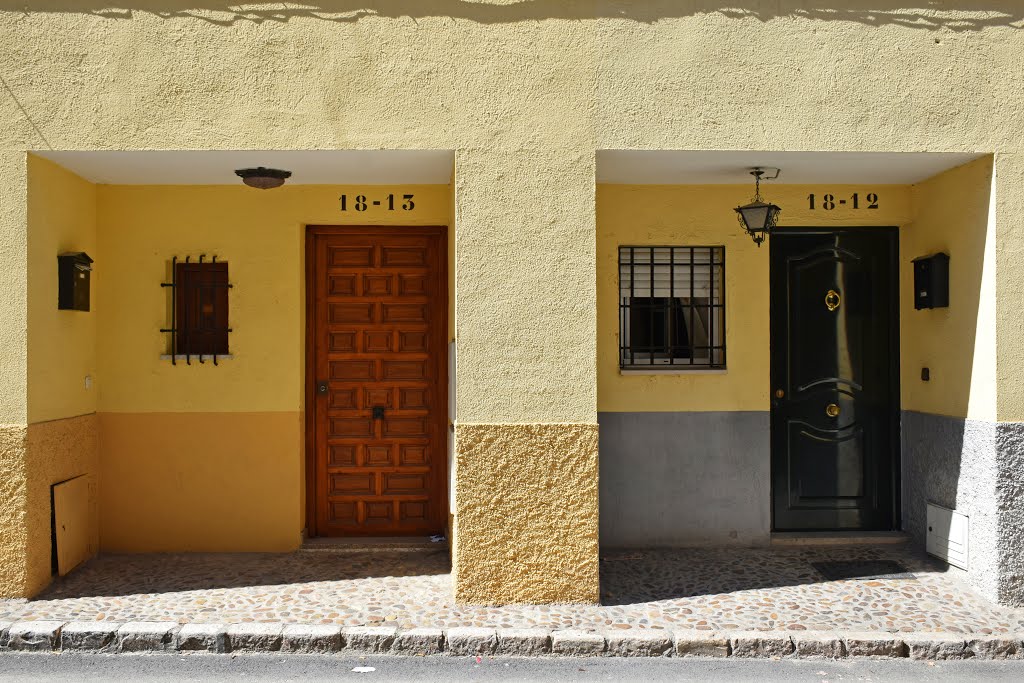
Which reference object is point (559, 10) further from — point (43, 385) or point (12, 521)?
point (12, 521)

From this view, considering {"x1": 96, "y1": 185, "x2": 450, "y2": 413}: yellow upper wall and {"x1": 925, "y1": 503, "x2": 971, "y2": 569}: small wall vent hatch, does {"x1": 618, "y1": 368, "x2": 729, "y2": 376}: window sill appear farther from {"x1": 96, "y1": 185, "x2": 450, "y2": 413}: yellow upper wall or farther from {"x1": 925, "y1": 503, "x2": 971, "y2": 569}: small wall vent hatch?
{"x1": 96, "y1": 185, "x2": 450, "y2": 413}: yellow upper wall

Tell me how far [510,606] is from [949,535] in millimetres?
3386

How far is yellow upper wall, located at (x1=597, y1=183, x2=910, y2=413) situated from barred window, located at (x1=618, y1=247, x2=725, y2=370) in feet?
0.35

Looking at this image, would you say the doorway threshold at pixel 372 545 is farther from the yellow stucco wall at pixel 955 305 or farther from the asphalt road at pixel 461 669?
the yellow stucco wall at pixel 955 305

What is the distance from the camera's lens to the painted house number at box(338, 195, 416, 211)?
670 centimetres

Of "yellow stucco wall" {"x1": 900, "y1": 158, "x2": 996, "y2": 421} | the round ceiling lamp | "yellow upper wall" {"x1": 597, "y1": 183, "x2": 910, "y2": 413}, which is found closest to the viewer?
"yellow stucco wall" {"x1": 900, "y1": 158, "x2": 996, "y2": 421}

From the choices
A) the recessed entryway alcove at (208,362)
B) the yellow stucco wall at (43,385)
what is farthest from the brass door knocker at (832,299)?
the yellow stucco wall at (43,385)

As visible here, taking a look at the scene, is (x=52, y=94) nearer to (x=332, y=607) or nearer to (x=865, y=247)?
(x=332, y=607)

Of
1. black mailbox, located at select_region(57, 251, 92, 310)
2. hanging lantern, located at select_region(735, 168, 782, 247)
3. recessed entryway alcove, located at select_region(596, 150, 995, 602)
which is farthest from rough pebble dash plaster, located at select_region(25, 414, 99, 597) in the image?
hanging lantern, located at select_region(735, 168, 782, 247)

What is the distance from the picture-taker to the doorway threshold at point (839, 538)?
6.77 metres

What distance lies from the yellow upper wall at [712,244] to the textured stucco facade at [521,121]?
4.15 feet

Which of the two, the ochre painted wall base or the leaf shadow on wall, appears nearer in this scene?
the leaf shadow on wall

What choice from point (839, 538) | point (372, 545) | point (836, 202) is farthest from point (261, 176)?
point (839, 538)

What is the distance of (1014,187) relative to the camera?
551 centimetres
